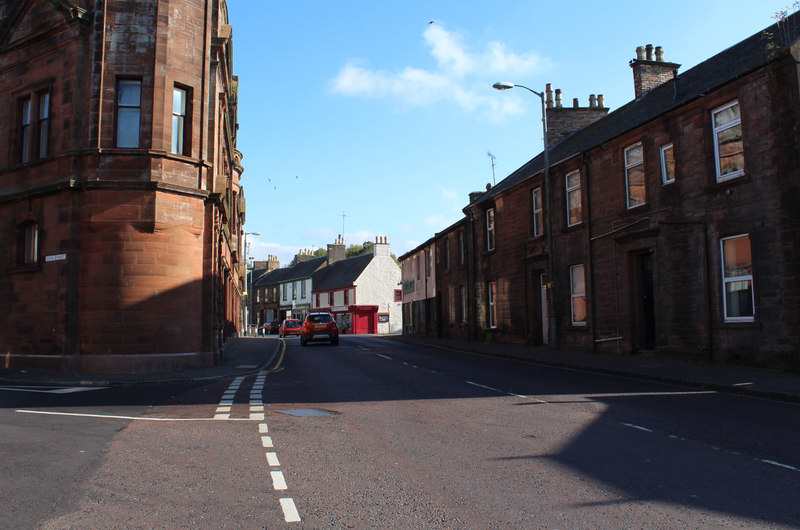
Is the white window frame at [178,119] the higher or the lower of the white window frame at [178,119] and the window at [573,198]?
the higher

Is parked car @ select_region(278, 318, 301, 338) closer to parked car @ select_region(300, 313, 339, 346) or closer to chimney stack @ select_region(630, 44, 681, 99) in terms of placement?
parked car @ select_region(300, 313, 339, 346)

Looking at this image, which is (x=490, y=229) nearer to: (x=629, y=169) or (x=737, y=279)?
(x=629, y=169)

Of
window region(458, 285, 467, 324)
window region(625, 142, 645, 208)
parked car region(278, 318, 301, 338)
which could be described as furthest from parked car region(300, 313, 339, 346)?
parked car region(278, 318, 301, 338)

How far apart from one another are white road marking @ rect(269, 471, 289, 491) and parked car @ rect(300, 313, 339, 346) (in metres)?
27.7

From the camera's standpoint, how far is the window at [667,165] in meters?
17.4

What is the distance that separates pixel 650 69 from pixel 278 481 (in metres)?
23.4

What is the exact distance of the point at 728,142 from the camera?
15539mm

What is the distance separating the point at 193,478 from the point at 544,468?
3308 mm

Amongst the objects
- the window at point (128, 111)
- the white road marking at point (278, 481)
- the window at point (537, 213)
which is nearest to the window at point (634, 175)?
the window at point (537, 213)

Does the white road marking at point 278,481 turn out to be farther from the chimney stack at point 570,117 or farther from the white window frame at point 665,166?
the chimney stack at point 570,117

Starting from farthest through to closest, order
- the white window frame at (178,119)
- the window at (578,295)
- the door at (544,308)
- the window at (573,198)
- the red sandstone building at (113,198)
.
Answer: the door at (544,308) < the window at (573,198) < the window at (578,295) < the white window frame at (178,119) < the red sandstone building at (113,198)

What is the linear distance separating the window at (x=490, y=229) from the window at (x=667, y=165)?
12659mm

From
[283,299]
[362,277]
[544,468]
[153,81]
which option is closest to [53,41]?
[153,81]

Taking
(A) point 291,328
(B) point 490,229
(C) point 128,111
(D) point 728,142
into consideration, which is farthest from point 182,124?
(A) point 291,328
